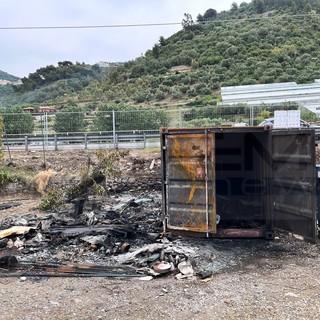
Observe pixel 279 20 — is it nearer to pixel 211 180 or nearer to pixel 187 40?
pixel 187 40

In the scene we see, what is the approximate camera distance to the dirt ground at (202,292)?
4.59 m

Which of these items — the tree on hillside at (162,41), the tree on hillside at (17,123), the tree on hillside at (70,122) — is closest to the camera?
the tree on hillside at (70,122)

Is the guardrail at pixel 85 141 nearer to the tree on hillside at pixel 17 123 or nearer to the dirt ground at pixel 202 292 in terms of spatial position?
the tree on hillside at pixel 17 123

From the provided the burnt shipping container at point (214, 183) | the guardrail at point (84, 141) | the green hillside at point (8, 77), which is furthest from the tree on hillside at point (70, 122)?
the green hillside at point (8, 77)

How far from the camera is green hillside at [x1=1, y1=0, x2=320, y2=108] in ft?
146

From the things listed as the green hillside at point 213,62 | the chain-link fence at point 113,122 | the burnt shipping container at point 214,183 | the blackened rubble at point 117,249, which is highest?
the green hillside at point 213,62

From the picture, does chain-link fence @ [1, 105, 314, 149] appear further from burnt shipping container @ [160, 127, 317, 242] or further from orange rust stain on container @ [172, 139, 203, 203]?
orange rust stain on container @ [172, 139, 203, 203]

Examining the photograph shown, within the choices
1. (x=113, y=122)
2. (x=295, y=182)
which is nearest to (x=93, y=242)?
(x=295, y=182)

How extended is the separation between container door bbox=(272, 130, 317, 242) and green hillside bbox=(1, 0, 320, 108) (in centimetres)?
2932

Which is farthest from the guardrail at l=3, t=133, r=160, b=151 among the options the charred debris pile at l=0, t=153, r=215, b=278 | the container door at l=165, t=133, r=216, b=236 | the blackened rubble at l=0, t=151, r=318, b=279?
the container door at l=165, t=133, r=216, b=236

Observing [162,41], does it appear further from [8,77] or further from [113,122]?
[113,122]

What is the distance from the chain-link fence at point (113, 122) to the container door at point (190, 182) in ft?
35.9

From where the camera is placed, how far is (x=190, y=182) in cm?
693

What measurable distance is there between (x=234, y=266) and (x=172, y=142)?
8.16 ft
